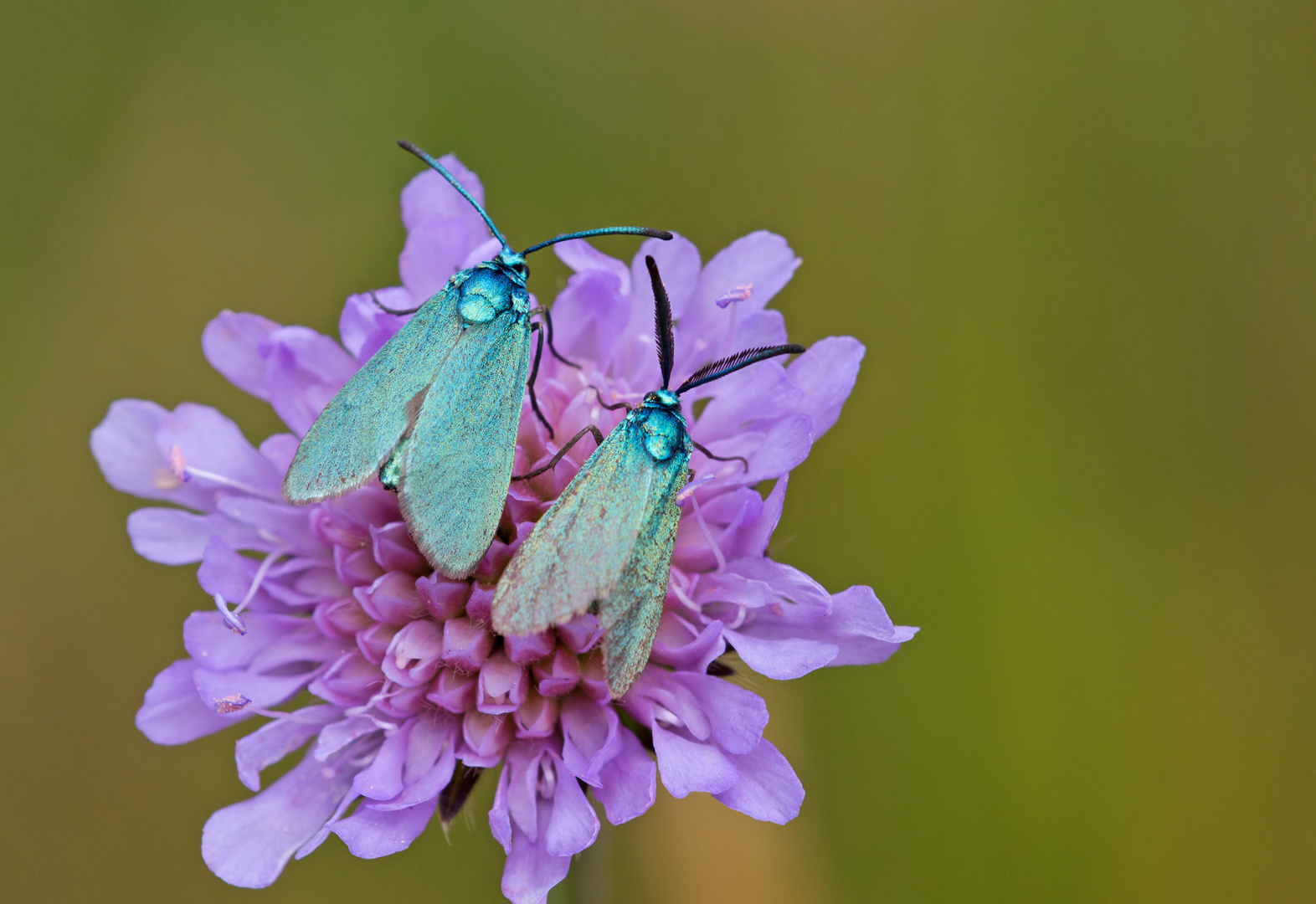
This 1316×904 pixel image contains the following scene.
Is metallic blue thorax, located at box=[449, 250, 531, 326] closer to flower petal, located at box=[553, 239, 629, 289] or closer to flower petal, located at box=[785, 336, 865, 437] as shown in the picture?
flower petal, located at box=[553, 239, 629, 289]

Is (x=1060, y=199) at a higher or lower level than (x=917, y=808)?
higher

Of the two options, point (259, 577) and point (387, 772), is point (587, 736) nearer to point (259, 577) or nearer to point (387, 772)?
point (387, 772)

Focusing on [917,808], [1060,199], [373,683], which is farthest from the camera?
[1060,199]

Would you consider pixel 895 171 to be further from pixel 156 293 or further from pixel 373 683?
pixel 156 293

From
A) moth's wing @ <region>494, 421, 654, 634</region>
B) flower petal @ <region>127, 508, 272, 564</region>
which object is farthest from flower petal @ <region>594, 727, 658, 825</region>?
flower petal @ <region>127, 508, 272, 564</region>

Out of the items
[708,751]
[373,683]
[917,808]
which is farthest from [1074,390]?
[373,683]

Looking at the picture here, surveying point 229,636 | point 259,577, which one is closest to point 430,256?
point 259,577

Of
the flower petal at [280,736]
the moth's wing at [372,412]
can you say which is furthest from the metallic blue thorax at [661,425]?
the flower petal at [280,736]
